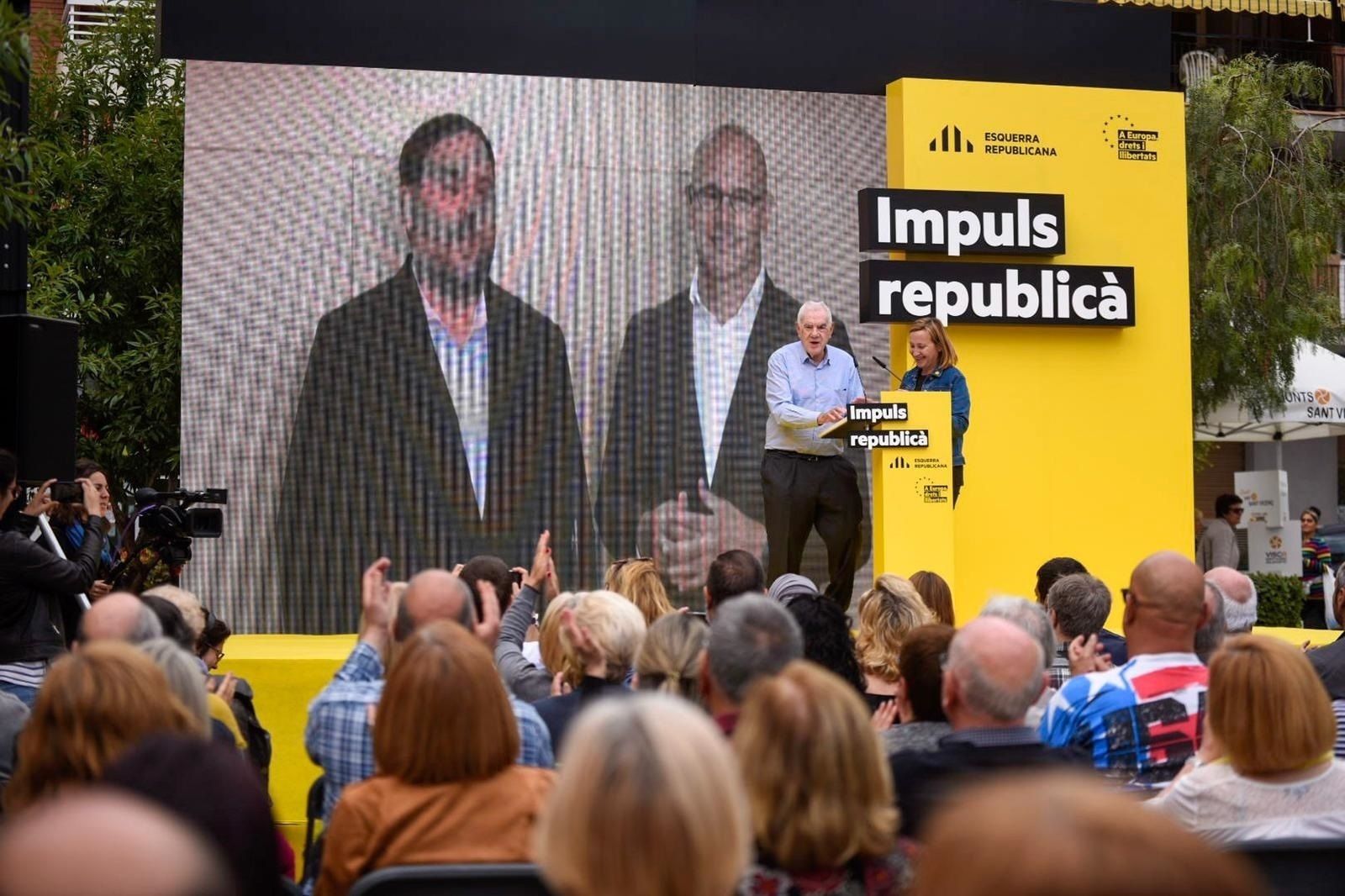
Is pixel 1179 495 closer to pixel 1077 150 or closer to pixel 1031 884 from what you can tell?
pixel 1077 150

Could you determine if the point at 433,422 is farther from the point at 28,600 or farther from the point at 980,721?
the point at 980,721

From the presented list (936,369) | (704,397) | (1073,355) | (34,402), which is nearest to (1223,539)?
(1073,355)

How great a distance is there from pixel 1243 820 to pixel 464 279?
818 cm

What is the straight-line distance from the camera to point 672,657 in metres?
4.30

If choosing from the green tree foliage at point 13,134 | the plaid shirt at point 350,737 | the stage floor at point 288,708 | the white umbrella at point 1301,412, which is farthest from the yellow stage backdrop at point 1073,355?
the plaid shirt at point 350,737

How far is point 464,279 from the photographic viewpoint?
11.1 m

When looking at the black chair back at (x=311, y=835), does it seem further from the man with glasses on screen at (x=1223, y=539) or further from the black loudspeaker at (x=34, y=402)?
the man with glasses on screen at (x=1223, y=539)

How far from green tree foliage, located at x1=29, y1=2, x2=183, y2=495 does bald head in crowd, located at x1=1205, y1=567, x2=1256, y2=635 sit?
9.41m

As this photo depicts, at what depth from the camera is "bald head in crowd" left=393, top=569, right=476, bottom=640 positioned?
4.22 metres

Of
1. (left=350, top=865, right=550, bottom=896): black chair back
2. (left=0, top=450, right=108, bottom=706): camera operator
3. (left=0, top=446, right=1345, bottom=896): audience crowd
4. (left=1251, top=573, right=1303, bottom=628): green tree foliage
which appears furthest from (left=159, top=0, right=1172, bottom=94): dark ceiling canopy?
(left=350, top=865, right=550, bottom=896): black chair back

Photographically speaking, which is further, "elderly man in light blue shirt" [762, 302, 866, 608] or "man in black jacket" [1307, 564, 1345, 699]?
"elderly man in light blue shirt" [762, 302, 866, 608]

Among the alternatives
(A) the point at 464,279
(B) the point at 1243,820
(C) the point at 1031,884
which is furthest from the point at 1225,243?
(C) the point at 1031,884

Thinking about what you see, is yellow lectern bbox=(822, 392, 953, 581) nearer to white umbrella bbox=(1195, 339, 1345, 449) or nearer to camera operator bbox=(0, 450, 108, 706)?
camera operator bbox=(0, 450, 108, 706)

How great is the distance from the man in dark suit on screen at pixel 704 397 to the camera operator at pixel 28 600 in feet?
17.1
